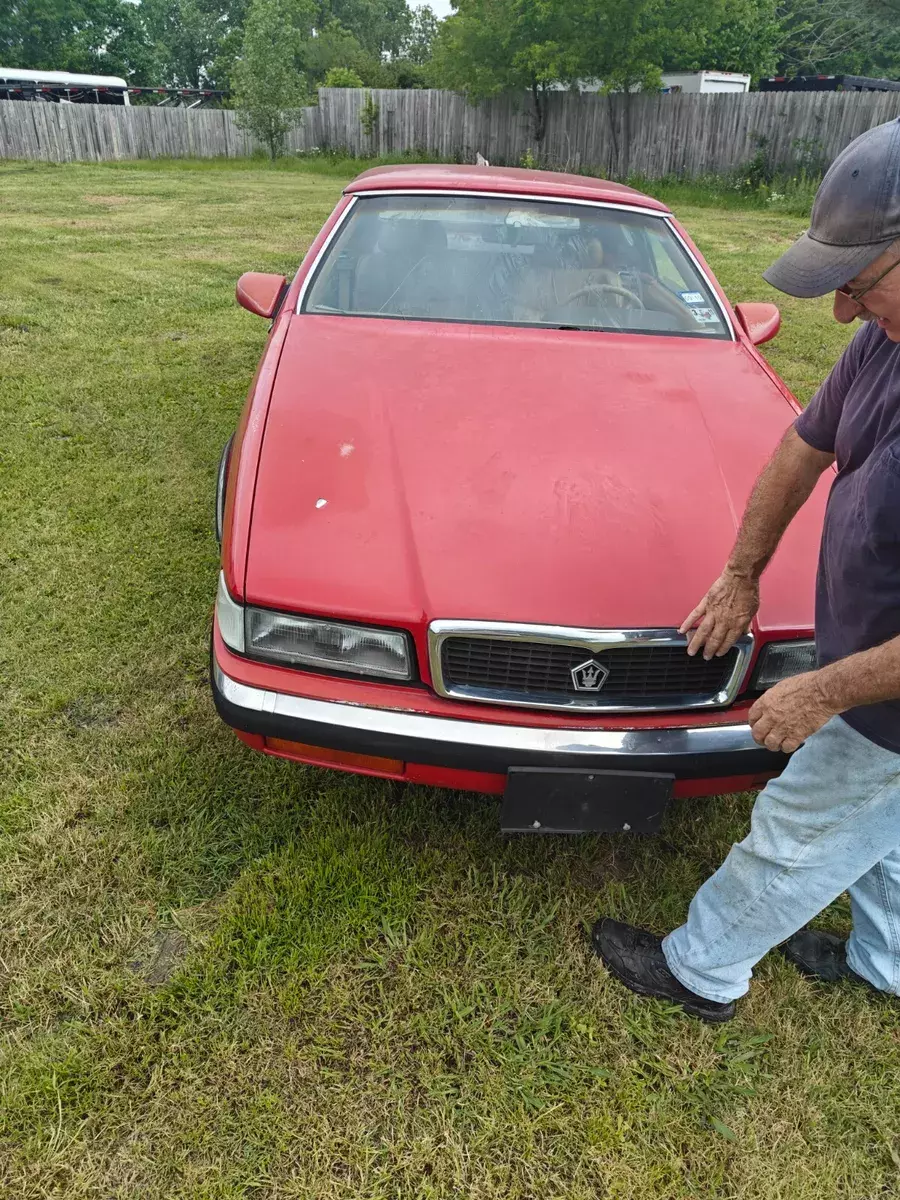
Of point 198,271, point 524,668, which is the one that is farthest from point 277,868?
point 198,271

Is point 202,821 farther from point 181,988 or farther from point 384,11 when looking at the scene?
point 384,11

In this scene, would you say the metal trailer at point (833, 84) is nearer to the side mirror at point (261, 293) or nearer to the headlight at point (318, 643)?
the side mirror at point (261, 293)

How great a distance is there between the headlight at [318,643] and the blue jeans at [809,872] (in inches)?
33.5

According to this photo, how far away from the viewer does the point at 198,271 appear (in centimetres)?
839

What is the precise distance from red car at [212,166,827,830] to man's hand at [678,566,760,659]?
0.05 metres

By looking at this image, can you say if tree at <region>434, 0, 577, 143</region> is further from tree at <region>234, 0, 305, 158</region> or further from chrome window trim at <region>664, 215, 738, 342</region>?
chrome window trim at <region>664, 215, 738, 342</region>

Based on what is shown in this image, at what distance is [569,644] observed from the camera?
1.79 meters

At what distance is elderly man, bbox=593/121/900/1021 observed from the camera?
4.01 feet

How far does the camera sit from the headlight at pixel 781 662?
1.89m

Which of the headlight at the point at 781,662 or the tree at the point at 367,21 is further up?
the tree at the point at 367,21

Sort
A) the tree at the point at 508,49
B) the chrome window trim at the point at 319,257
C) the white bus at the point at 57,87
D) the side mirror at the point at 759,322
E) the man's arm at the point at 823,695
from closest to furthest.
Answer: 1. the man's arm at the point at 823,695
2. the chrome window trim at the point at 319,257
3. the side mirror at the point at 759,322
4. the tree at the point at 508,49
5. the white bus at the point at 57,87

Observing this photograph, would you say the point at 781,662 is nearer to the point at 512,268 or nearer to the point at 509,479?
the point at 509,479

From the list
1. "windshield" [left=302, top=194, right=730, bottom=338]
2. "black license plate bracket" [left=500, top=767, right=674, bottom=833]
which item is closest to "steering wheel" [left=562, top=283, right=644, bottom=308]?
"windshield" [left=302, top=194, right=730, bottom=338]

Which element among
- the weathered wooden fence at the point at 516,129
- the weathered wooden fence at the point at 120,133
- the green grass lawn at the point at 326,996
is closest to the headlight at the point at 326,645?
the green grass lawn at the point at 326,996
